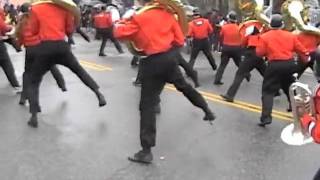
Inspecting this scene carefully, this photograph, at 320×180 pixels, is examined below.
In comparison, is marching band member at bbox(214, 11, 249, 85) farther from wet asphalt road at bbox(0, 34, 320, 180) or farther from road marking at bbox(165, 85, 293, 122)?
wet asphalt road at bbox(0, 34, 320, 180)

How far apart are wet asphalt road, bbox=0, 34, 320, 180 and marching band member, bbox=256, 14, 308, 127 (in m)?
0.36

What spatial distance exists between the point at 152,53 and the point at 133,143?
1.39m

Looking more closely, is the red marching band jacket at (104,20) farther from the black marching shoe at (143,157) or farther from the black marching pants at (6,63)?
the black marching shoe at (143,157)

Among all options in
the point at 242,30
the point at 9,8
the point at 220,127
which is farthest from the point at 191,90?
the point at 9,8

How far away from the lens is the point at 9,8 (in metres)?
30.8

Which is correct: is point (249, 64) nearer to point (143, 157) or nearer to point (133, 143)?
point (133, 143)

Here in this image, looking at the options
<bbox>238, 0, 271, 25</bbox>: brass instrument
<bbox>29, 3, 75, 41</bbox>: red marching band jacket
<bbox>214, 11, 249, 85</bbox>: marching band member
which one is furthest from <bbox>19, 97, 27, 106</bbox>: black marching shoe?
<bbox>214, 11, 249, 85</bbox>: marching band member

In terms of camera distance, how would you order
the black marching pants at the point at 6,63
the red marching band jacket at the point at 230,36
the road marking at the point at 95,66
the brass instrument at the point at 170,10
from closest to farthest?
1. the brass instrument at the point at 170,10
2. the black marching pants at the point at 6,63
3. the red marching band jacket at the point at 230,36
4. the road marking at the point at 95,66

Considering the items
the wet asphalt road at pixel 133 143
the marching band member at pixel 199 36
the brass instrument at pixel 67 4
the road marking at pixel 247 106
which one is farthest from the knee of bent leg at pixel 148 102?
the marching band member at pixel 199 36

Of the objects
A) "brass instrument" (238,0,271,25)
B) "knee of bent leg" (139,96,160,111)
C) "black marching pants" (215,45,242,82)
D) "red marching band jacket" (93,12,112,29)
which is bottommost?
"red marching band jacket" (93,12,112,29)

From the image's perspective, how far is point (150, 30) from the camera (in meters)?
6.41

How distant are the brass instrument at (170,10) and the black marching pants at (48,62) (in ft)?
5.10

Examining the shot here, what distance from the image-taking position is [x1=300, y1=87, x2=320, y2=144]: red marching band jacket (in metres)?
4.29

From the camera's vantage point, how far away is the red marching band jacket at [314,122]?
14.1 feet
